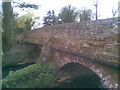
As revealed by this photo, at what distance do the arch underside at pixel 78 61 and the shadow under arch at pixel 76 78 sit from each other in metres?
0.55

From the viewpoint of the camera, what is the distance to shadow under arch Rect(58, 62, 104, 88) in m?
7.81

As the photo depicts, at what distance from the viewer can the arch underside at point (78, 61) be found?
4.46 m

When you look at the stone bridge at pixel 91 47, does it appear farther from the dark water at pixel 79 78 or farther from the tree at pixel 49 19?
the tree at pixel 49 19

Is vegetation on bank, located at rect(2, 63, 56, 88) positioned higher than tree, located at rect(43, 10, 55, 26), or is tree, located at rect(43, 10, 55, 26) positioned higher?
tree, located at rect(43, 10, 55, 26)

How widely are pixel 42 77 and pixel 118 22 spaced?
15.1 feet

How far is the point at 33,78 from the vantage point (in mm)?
7340

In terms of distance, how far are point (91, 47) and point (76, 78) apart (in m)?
4.00

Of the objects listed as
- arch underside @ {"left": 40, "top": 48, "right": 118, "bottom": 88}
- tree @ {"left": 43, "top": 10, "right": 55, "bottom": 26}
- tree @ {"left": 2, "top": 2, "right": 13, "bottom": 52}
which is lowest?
arch underside @ {"left": 40, "top": 48, "right": 118, "bottom": 88}

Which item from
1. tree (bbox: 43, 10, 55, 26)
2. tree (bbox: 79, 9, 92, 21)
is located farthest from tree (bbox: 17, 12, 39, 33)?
tree (bbox: 79, 9, 92, 21)

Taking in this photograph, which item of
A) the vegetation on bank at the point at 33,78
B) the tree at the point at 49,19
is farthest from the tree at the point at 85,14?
the vegetation on bank at the point at 33,78

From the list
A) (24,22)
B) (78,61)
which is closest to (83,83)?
(78,61)

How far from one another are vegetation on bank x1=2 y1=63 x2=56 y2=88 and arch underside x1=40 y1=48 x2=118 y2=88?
2.04 feet

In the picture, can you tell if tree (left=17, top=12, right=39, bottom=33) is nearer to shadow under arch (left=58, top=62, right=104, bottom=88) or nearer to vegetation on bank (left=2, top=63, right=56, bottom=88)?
vegetation on bank (left=2, top=63, right=56, bottom=88)

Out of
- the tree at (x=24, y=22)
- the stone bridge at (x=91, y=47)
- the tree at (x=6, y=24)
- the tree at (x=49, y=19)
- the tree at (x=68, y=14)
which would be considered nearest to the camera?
the stone bridge at (x=91, y=47)
